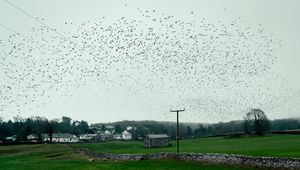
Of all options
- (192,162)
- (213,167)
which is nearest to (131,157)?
(192,162)

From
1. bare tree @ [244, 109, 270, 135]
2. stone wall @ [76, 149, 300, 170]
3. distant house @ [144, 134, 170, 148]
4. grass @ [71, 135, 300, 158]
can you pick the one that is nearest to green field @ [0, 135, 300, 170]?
grass @ [71, 135, 300, 158]

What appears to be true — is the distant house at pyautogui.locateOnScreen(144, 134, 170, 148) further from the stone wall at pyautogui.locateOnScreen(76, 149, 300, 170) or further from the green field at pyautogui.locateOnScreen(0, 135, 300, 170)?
the stone wall at pyautogui.locateOnScreen(76, 149, 300, 170)

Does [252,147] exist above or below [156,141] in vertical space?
below

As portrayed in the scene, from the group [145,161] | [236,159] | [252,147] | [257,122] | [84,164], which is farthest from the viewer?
[257,122]

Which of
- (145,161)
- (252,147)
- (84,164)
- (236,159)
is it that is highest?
(252,147)

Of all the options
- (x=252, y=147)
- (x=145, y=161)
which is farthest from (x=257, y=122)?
(x=145, y=161)

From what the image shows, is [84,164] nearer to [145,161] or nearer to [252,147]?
[145,161]

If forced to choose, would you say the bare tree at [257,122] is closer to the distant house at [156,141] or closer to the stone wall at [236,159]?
the distant house at [156,141]

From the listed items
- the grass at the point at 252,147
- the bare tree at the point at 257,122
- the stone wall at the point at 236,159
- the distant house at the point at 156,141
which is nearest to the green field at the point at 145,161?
the grass at the point at 252,147

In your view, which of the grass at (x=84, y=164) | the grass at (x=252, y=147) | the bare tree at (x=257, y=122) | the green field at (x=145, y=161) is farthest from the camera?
the bare tree at (x=257, y=122)

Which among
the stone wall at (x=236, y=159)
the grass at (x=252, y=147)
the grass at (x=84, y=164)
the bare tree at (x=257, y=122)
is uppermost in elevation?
the bare tree at (x=257, y=122)

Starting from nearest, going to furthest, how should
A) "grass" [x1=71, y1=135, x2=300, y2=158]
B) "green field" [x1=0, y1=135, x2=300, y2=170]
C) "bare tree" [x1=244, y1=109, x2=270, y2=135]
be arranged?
"green field" [x1=0, y1=135, x2=300, y2=170]
"grass" [x1=71, y1=135, x2=300, y2=158]
"bare tree" [x1=244, y1=109, x2=270, y2=135]

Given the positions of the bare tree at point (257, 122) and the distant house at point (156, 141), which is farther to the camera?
the bare tree at point (257, 122)

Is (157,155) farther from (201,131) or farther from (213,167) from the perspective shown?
(201,131)
